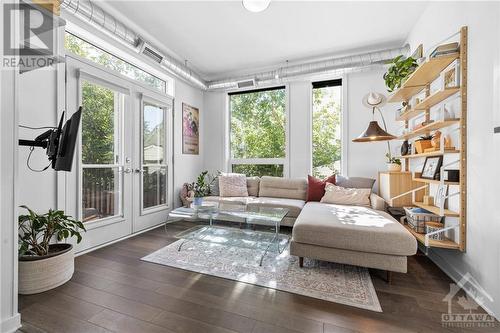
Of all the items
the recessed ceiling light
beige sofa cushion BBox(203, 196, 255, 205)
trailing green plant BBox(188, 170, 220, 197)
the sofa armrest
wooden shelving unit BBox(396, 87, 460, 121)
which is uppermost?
the recessed ceiling light

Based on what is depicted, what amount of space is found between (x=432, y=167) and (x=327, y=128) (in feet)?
6.84

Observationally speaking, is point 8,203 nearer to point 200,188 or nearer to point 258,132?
point 200,188

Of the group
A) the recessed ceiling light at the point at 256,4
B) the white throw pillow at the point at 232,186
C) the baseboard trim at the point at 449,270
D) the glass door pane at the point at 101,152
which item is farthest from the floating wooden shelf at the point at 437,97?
the glass door pane at the point at 101,152

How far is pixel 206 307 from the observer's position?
5.32ft

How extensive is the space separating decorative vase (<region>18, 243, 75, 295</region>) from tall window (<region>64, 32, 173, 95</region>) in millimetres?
2208

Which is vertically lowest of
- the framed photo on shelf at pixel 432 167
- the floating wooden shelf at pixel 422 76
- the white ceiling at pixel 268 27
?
the framed photo on shelf at pixel 432 167

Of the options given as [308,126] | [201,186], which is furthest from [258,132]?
[201,186]

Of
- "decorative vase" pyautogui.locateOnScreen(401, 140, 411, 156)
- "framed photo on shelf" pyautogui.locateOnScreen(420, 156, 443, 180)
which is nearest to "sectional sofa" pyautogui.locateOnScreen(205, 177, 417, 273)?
"framed photo on shelf" pyautogui.locateOnScreen(420, 156, 443, 180)

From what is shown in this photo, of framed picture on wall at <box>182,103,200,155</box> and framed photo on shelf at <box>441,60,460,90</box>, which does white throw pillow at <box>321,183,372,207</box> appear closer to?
framed photo on shelf at <box>441,60,460,90</box>

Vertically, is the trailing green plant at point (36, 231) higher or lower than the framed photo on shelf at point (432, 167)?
lower

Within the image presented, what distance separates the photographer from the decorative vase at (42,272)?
1.75 meters

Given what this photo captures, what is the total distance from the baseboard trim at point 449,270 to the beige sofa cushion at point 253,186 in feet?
8.63

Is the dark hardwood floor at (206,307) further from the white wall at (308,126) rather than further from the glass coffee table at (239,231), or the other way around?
the white wall at (308,126)

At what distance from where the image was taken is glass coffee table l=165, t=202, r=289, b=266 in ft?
7.84
